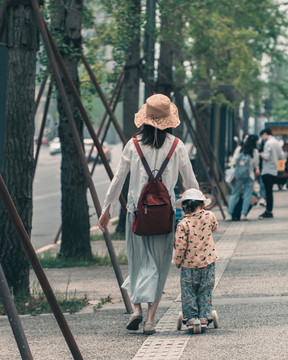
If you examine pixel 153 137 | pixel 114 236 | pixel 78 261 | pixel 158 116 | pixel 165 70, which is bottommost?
pixel 114 236

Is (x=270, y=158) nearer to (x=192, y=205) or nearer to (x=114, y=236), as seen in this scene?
(x=114, y=236)

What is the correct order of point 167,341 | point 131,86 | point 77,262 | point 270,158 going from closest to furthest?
point 167,341 → point 77,262 → point 131,86 → point 270,158

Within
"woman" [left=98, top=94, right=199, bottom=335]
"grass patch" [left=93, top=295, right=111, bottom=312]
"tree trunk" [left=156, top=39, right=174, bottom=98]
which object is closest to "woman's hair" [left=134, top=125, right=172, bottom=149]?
"woman" [left=98, top=94, right=199, bottom=335]

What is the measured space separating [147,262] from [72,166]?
5326 mm

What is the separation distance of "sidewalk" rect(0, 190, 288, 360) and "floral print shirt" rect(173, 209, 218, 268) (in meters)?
0.53

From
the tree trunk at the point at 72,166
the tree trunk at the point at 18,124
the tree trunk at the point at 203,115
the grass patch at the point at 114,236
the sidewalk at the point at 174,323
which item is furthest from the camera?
the tree trunk at the point at 203,115

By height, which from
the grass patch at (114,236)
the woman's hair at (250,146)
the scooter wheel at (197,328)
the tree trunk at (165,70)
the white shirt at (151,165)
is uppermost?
the tree trunk at (165,70)

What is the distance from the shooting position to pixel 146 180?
7.02 m

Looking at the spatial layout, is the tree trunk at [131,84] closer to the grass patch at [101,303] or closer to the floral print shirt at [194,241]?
the grass patch at [101,303]

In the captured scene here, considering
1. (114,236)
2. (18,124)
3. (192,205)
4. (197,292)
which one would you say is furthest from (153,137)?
(114,236)

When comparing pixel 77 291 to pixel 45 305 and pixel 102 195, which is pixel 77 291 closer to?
pixel 45 305

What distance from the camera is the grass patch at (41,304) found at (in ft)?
27.4

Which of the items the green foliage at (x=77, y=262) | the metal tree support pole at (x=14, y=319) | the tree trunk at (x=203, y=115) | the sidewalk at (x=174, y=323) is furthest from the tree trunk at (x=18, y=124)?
the tree trunk at (x=203, y=115)

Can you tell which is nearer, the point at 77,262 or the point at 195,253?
the point at 195,253
